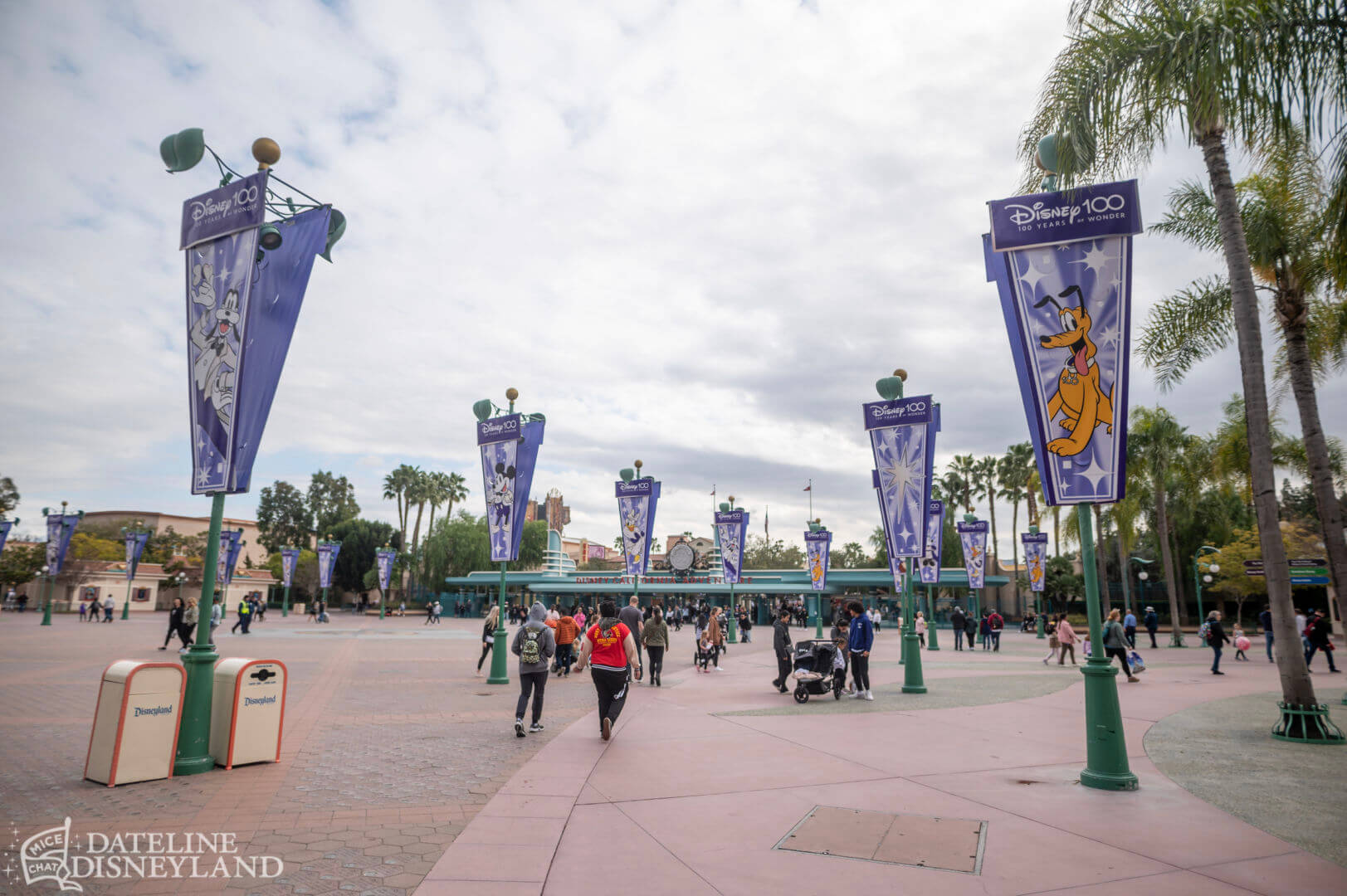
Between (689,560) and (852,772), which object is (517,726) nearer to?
(852,772)

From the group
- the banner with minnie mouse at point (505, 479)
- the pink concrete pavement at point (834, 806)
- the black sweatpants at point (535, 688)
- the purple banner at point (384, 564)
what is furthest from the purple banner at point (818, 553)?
the purple banner at point (384, 564)

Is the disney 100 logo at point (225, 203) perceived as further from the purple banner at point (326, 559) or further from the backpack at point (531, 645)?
the purple banner at point (326, 559)

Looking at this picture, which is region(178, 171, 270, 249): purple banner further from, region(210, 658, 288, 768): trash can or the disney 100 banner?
the disney 100 banner

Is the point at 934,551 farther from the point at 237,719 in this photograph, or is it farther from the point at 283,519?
the point at 283,519

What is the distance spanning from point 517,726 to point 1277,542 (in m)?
10.1

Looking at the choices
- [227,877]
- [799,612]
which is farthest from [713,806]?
[799,612]

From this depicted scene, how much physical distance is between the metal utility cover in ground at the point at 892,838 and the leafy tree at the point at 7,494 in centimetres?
8201

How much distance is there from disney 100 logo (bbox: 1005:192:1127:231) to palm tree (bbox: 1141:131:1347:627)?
4760 millimetres

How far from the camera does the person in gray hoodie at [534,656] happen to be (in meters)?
9.03

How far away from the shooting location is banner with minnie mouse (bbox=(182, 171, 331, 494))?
783 cm

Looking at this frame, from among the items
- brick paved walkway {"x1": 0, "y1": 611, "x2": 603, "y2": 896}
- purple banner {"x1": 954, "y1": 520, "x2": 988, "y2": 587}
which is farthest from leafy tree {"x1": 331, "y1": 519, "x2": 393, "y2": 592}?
brick paved walkway {"x1": 0, "y1": 611, "x2": 603, "y2": 896}

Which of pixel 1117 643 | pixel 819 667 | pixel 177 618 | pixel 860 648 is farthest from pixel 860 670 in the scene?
pixel 177 618

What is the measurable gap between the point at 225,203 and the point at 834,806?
884cm

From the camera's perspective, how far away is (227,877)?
421 centimetres
